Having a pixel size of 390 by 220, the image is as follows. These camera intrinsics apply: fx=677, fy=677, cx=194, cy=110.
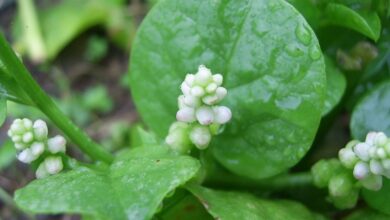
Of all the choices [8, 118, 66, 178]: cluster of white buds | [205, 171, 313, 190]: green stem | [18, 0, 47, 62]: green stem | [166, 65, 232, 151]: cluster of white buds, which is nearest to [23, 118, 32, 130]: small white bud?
[8, 118, 66, 178]: cluster of white buds

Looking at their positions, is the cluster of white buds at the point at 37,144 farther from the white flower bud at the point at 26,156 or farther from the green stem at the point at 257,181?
the green stem at the point at 257,181

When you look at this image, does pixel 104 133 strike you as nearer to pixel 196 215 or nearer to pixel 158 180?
pixel 196 215

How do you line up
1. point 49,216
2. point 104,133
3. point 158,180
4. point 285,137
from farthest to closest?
point 104,133 → point 49,216 → point 285,137 → point 158,180

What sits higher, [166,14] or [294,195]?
[166,14]

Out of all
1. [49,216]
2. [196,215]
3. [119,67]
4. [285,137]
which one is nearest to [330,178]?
[285,137]

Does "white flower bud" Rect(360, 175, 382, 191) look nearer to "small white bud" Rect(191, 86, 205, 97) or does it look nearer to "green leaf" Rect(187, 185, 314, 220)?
"green leaf" Rect(187, 185, 314, 220)

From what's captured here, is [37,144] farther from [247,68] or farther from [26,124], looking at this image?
[247,68]

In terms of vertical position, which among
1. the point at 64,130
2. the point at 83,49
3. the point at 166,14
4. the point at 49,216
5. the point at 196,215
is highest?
the point at 166,14

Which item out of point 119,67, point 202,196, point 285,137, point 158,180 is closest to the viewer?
point 158,180
